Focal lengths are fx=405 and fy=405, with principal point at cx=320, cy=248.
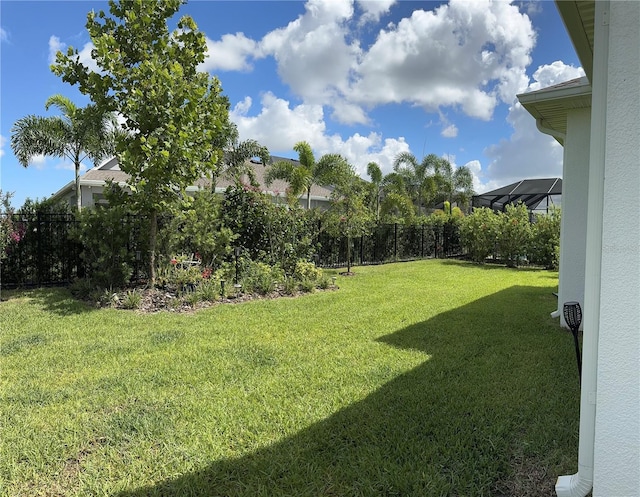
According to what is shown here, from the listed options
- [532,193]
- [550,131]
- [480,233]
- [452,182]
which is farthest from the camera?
[452,182]

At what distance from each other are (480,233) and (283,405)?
14.1 m

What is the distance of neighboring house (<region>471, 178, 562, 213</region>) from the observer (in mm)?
21072

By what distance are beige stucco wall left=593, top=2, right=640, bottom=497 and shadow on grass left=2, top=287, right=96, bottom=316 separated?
6911mm

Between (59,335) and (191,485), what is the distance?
3.95 meters

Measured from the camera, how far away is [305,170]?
17.7 meters

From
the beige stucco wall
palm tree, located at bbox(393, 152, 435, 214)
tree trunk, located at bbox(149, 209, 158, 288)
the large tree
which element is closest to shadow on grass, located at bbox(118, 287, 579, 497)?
the beige stucco wall

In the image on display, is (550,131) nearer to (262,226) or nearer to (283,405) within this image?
(283,405)

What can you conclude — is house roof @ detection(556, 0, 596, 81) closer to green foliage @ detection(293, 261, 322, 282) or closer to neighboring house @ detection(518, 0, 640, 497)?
neighboring house @ detection(518, 0, 640, 497)

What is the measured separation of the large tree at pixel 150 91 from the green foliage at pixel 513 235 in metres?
11.5

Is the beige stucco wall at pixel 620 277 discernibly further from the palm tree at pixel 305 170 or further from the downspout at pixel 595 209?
the palm tree at pixel 305 170

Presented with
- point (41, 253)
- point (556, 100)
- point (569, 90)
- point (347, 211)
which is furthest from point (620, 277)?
point (347, 211)

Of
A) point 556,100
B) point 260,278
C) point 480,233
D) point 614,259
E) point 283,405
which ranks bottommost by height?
point 283,405

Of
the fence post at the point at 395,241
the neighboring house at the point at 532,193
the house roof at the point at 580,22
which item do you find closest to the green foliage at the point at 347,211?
the fence post at the point at 395,241

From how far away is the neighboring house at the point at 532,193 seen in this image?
69.1 ft
